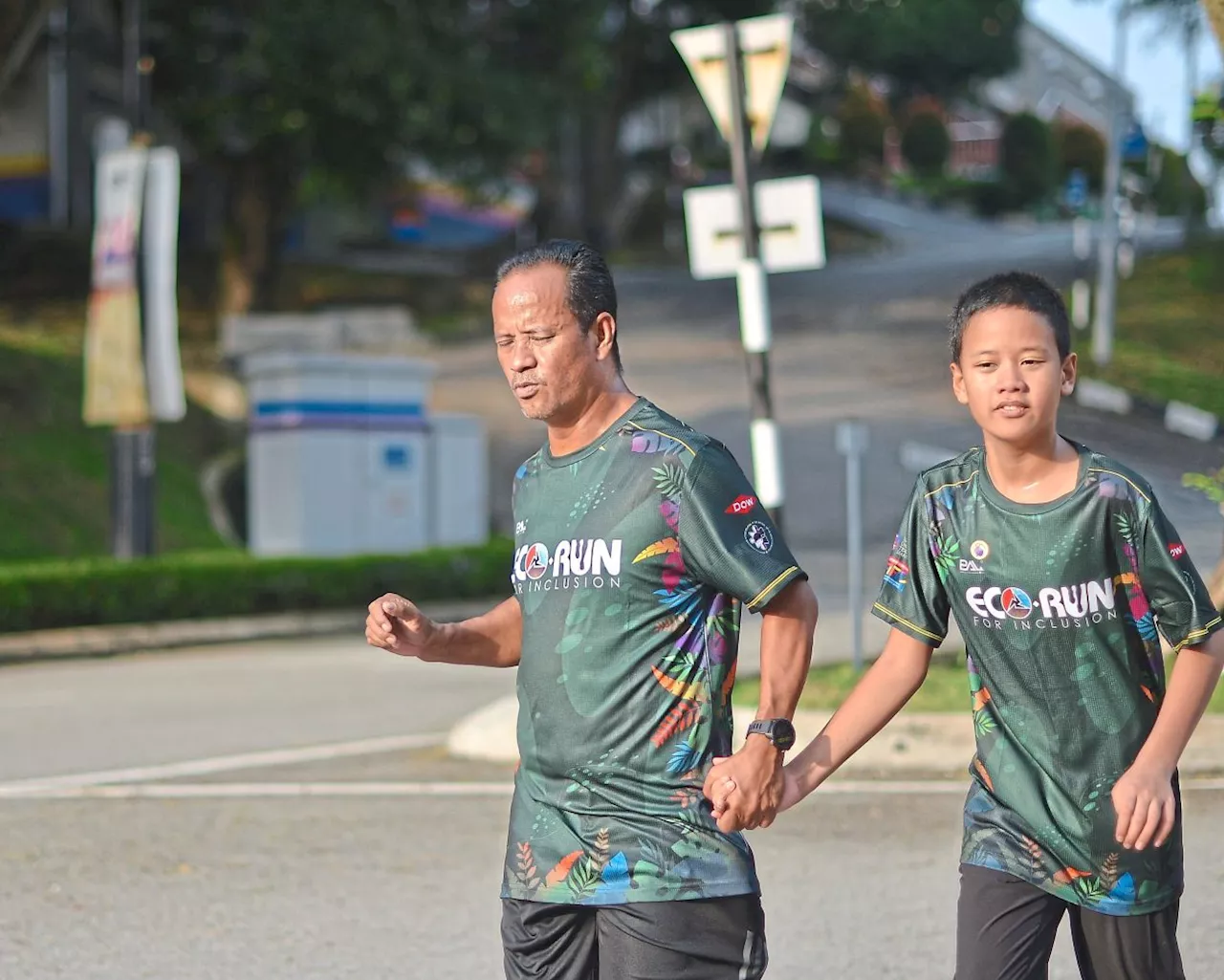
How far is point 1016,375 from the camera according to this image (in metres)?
3.55

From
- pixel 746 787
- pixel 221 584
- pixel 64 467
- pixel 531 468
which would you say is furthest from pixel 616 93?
pixel 746 787

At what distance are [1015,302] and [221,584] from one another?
15.5 metres

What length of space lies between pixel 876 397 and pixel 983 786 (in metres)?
28.5

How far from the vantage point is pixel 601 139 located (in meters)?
47.7

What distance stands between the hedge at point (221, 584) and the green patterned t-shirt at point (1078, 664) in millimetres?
14840

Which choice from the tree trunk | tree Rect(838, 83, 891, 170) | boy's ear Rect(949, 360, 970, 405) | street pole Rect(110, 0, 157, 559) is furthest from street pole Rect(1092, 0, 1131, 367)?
tree Rect(838, 83, 891, 170)

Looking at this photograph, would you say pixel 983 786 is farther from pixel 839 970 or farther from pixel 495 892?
pixel 495 892

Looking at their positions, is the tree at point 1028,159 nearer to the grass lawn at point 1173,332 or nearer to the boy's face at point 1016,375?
the grass lawn at point 1173,332

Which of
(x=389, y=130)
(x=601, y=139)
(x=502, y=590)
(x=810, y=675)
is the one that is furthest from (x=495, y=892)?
(x=601, y=139)

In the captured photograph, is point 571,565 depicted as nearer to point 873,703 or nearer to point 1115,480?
point 873,703

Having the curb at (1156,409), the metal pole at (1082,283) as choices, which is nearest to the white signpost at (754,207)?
the curb at (1156,409)

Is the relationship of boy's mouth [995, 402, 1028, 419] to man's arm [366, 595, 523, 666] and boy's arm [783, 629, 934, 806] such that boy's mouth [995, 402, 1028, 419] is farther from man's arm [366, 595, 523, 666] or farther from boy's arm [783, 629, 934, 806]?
man's arm [366, 595, 523, 666]

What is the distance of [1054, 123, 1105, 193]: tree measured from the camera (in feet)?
221

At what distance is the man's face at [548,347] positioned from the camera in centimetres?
349
